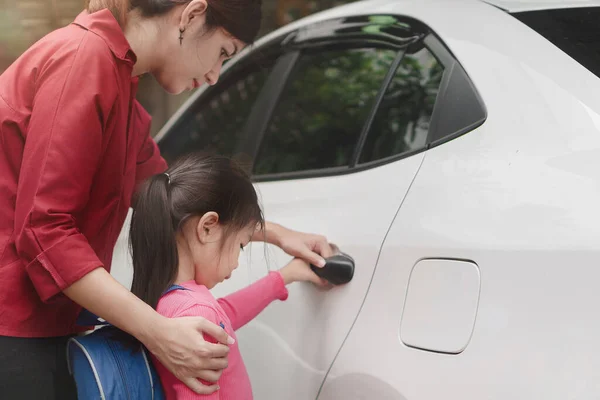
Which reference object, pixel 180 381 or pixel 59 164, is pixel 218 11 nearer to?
pixel 59 164

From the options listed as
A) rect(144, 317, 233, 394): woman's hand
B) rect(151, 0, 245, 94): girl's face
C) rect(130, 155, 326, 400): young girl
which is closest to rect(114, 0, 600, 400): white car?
rect(130, 155, 326, 400): young girl

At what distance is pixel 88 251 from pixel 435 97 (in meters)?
1.05

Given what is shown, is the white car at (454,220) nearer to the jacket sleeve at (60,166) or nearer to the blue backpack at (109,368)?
the blue backpack at (109,368)

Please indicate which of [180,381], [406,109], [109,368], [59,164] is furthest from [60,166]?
[406,109]

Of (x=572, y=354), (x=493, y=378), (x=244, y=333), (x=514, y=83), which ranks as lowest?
(x=244, y=333)

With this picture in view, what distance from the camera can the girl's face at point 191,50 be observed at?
72.6 inches

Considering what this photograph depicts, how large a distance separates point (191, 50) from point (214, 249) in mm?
471

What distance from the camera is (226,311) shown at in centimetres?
209

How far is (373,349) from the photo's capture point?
1.86 m

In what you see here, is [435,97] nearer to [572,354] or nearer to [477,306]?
[477,306]

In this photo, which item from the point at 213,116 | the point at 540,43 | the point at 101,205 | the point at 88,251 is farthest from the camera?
the point at 213,116

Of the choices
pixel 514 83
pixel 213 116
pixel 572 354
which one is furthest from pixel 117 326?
pixel 213 116

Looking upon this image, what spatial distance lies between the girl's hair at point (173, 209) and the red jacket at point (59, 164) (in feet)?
0.26

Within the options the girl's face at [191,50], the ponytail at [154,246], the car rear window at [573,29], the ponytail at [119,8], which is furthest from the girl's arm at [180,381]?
the car rear window at [573,29]
